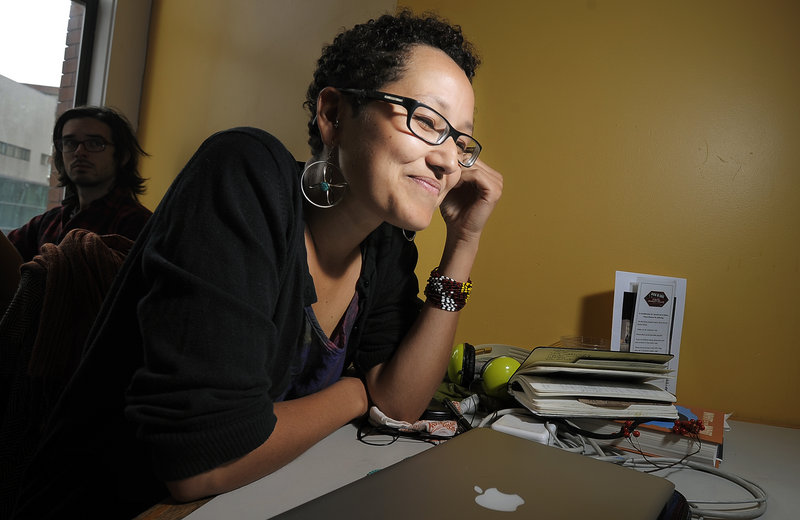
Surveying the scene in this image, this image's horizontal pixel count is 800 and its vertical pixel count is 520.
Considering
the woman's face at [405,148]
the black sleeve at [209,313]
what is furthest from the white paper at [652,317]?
the black sleeve at [209,313]

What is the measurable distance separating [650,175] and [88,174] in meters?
2.47

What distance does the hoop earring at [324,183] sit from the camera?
0.91m

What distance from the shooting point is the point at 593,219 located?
4.98 feet

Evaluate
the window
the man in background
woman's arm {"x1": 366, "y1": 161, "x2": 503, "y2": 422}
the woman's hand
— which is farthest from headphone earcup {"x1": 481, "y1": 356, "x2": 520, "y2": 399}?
the window

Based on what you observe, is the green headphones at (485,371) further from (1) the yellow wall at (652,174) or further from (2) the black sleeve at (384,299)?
(1) the yellow wall at (652,174)

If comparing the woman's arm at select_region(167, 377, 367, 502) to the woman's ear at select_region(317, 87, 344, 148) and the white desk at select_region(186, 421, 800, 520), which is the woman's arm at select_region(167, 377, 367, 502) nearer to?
the white desk at select_region(186, 421, 800, 520)

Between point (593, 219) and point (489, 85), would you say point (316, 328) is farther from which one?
point (489, 85)

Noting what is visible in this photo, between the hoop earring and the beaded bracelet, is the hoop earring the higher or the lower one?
the higher one

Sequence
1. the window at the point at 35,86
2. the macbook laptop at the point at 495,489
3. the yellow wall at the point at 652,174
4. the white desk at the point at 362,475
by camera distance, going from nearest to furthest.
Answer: the macbook laptop at the point at 495,489 → the white desk at the point at 362,475 → the yellow wall at the point at 652,174 → the window at the point at 35,86

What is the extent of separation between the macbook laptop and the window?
296 cm

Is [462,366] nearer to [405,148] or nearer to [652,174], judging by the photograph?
[405,148]

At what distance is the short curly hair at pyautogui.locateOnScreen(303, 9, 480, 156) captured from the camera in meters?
0.88

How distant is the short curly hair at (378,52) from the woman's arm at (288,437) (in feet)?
1.49

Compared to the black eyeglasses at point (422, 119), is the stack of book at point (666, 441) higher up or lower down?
lower down
